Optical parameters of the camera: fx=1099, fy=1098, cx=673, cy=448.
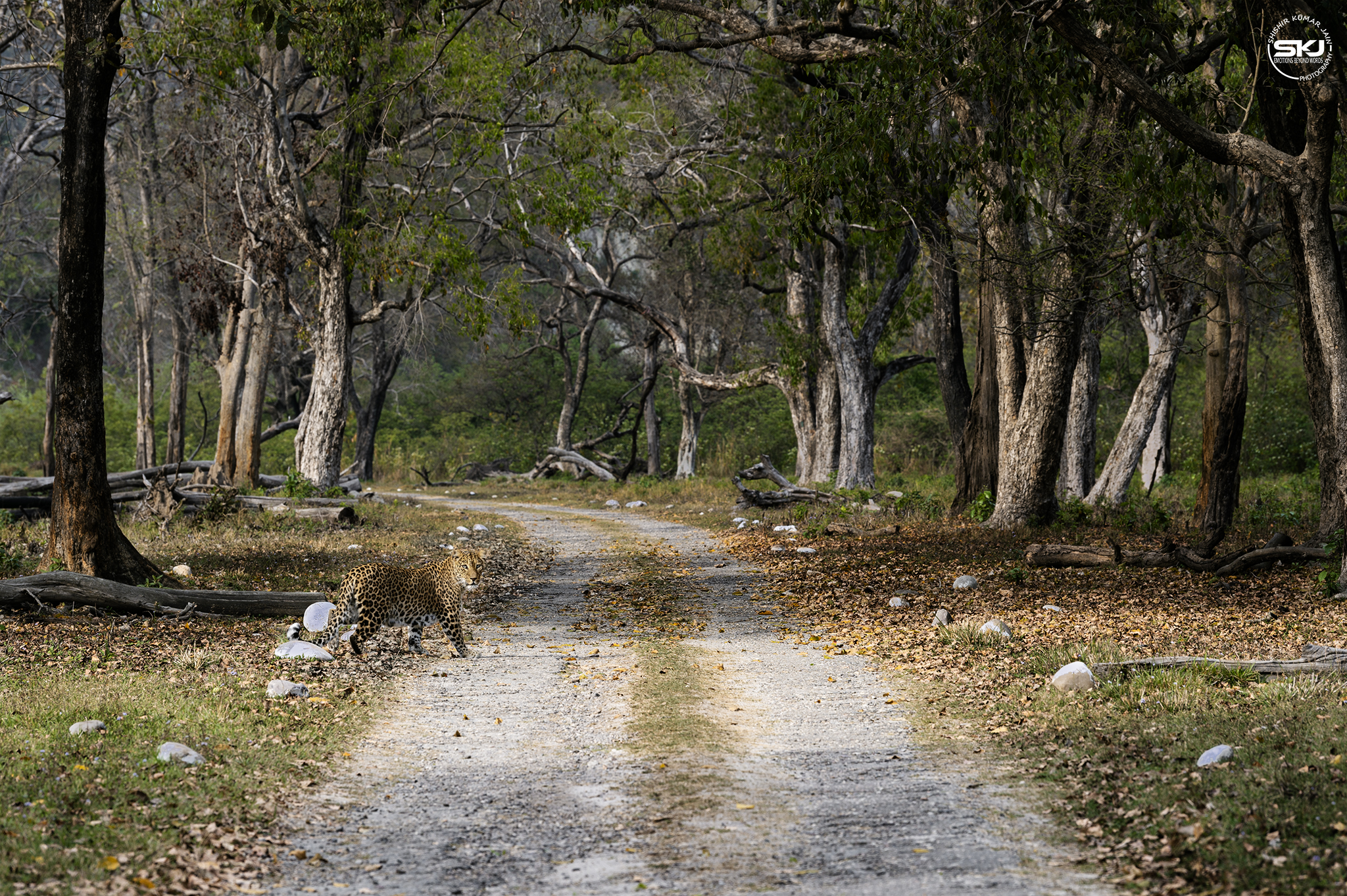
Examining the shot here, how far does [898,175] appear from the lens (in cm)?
1294

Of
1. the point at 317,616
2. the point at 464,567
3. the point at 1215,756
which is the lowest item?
the point at 317,616

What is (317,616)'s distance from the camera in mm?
9961

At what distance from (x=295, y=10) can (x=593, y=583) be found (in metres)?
7.59

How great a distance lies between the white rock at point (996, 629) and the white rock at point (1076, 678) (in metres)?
1.82

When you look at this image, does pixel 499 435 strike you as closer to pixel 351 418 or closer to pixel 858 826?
pixel 351 418

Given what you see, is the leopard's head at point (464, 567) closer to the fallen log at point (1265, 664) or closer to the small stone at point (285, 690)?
the small stone at point (285, 690)

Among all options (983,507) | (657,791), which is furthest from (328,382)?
(657,791)

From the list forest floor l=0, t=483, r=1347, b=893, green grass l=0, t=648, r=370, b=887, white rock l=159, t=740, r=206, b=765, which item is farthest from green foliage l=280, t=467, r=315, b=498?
white rock l=159, t=740, r=206, b=765

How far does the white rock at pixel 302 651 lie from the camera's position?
8703 millimetres

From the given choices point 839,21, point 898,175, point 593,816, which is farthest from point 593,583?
point 593,816

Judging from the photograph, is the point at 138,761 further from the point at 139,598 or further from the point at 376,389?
the point at 376,389

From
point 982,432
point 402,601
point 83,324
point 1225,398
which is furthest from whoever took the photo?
point 982,432

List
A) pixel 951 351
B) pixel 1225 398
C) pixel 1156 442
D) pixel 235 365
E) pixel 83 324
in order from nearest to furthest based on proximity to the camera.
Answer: pixel 83 324 → pixel 1225 398 → pixel 951 351 → pixel 1156 442 → pixel 235 365

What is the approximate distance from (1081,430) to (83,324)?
17207 mm
